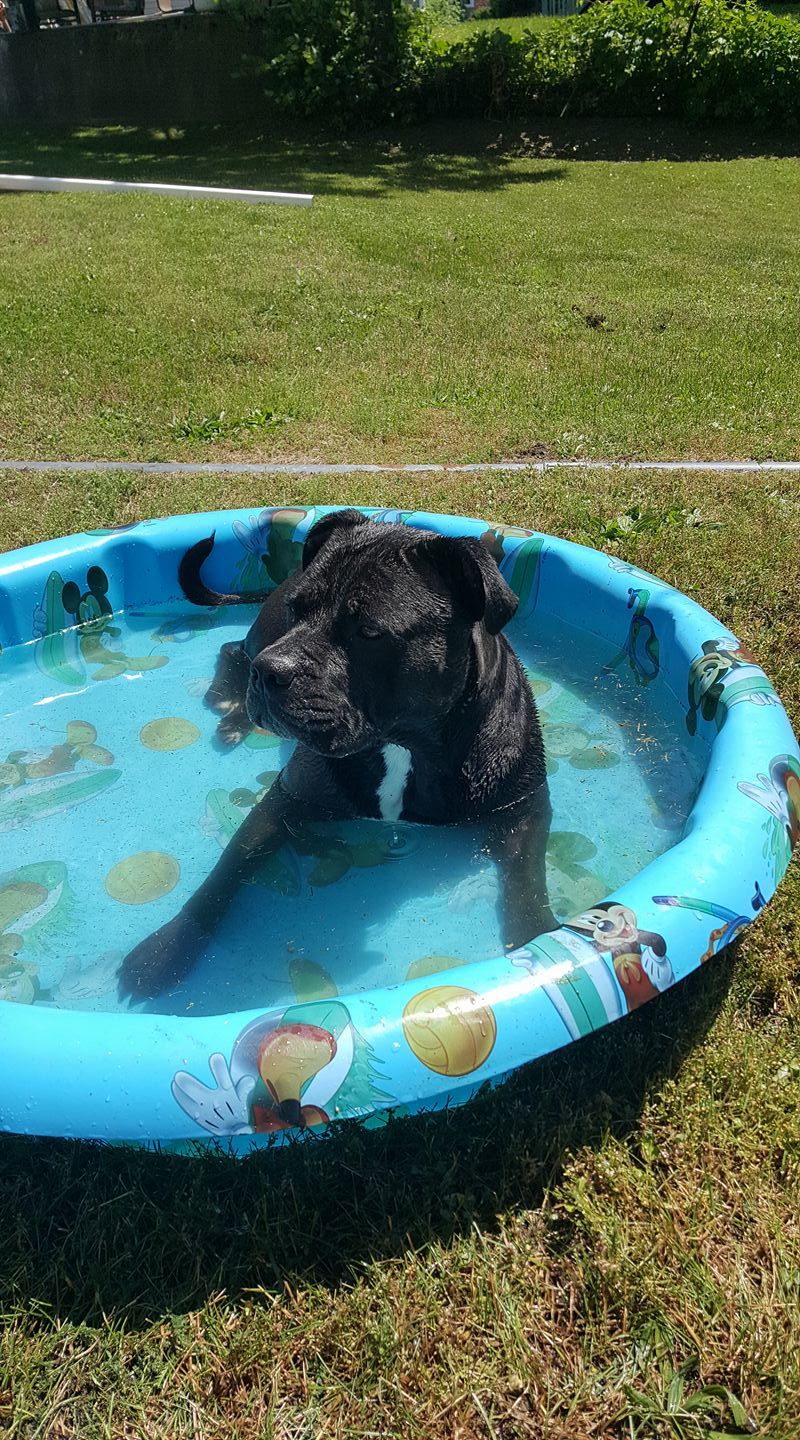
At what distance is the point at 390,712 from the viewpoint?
3352 mm

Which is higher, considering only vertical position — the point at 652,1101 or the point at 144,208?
the point at 144,208

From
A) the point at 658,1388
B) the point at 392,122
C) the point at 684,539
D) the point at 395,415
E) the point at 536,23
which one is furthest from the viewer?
the point at 536,23

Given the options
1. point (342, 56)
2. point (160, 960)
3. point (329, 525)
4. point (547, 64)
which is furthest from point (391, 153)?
point (160, 960)

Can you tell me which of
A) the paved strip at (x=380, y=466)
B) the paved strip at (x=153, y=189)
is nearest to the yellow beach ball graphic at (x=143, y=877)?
the paved strip at (x=380, y=466)

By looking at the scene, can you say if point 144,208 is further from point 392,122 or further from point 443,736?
point 443,736

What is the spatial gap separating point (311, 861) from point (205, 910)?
54 centimetres

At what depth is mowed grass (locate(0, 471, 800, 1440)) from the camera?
2215 millimetres

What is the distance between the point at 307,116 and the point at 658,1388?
2220 cm

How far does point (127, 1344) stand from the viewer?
2332 millimetres

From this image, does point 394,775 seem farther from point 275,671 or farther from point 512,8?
point 512,8

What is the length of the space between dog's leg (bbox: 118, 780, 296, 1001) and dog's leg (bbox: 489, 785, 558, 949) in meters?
0.90

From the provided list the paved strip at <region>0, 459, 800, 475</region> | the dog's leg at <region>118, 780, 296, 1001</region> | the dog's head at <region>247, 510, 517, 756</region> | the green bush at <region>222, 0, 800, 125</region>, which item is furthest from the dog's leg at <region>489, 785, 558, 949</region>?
the green bush at <region>222, 0, 800, 125</region>

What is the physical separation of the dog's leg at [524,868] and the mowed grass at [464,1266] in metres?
0.64

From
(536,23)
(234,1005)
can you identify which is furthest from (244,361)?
(536,23)
